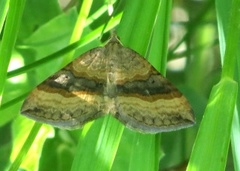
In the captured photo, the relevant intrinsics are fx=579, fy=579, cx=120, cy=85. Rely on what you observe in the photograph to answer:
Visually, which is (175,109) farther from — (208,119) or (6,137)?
(6,137)

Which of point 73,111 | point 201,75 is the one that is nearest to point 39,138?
point 73,111

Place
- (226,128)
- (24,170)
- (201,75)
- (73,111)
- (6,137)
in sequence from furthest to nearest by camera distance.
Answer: (201,75), (6,137), (24,170), (73,111), (226,128)

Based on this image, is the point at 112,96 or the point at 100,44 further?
the point at 100,44

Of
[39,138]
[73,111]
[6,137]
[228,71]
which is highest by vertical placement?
[228,71]
